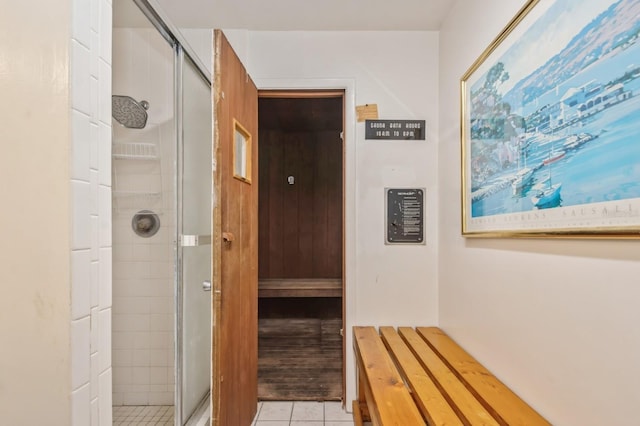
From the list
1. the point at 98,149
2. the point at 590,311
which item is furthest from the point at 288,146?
the point at 590,311

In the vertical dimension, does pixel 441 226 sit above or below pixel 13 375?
above

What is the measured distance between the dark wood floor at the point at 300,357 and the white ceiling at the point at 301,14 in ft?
8.27

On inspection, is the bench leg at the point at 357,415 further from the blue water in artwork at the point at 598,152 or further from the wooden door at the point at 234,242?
the blue water in artwork at the point at 598,152

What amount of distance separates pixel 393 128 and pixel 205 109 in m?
1.19

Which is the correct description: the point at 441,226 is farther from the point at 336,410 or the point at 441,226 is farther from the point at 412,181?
the point at 336,410

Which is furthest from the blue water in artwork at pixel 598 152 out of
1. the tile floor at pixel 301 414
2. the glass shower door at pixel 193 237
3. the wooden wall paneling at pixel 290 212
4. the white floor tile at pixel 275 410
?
the wooden wall paneling at pixel 290 212

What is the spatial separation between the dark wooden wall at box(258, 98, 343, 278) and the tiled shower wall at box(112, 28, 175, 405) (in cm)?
184

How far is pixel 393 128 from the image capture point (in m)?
2.09

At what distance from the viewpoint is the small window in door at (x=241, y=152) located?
→ 1639mm

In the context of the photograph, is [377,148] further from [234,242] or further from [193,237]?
[193,237]

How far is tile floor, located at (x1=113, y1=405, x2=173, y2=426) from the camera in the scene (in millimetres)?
1876

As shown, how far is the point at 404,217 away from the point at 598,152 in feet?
4.26

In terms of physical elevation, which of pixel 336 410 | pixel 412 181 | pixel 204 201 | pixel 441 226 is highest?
pixel 412 181

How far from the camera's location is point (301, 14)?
6.33 feet
